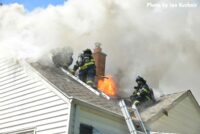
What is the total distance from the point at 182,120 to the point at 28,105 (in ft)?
23.5

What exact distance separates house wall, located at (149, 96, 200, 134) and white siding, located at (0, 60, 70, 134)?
14.1ft

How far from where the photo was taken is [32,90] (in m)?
12.3

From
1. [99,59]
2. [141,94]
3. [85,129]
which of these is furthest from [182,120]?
[85,129]

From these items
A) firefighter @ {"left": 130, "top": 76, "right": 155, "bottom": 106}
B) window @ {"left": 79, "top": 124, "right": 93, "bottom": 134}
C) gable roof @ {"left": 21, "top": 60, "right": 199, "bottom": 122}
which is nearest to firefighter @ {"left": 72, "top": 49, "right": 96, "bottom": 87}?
gable roof @ {"left": 21, "top": 60, "right": 199, "bottom": 122}

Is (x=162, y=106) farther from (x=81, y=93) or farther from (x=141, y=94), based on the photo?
(x=81, y=93)

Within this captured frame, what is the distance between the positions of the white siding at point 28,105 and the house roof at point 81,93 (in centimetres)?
44

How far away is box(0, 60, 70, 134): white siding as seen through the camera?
1114 centimetres

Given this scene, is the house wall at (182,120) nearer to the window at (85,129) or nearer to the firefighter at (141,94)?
the firefighter at (141,94)

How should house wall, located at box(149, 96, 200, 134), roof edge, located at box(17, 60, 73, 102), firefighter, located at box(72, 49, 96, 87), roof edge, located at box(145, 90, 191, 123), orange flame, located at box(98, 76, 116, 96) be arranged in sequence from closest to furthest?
roof edge, located at box(17, 60, 73, 102)
roof edge, located at box(145, 90, 191, 123)
house wall, located at box(149, 96, 200, 134)
firefighter, located at box(72, 49, 96, 87)
orange flame, located at box(98, 76, 116, 96)

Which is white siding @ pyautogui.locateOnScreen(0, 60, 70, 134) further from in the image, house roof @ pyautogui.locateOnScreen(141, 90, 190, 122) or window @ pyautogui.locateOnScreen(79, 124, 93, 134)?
house roof @ pyautogui.locateOnScreen(141, 90, 190, 122)

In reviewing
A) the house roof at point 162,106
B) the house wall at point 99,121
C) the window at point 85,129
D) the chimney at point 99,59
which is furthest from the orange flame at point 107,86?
the window at point 85,129

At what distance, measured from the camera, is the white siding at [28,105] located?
439 inches

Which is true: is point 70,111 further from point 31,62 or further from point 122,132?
point 31,62

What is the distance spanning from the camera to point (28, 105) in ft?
39.6
